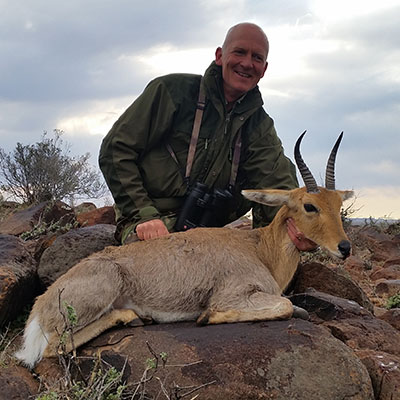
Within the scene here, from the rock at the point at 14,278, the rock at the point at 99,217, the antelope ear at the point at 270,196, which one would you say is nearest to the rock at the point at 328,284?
the antelope ear at the point at 270,196

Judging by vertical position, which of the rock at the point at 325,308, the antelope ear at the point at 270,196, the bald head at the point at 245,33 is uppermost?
the bald head at the point at 245,33

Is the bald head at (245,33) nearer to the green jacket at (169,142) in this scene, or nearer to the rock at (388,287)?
the green jacket at (169,142)

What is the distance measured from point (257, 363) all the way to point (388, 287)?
19.3ft

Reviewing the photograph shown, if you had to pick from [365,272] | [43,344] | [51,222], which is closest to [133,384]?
[43,344]

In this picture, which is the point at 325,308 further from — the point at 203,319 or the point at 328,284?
the point at 203,319

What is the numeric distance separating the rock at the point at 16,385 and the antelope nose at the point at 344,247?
116 inches

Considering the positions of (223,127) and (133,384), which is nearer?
(133,384)

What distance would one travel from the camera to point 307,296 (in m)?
5.88

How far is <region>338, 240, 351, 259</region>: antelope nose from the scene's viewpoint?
519 centimetres

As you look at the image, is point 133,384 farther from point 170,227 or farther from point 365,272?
point 365,272

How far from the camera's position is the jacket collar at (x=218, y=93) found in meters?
7.38

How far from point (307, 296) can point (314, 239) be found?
0.76 meters

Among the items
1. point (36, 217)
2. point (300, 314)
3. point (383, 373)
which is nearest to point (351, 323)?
point (300, 314)

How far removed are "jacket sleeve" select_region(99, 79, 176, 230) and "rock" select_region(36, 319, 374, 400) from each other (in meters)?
2.70
